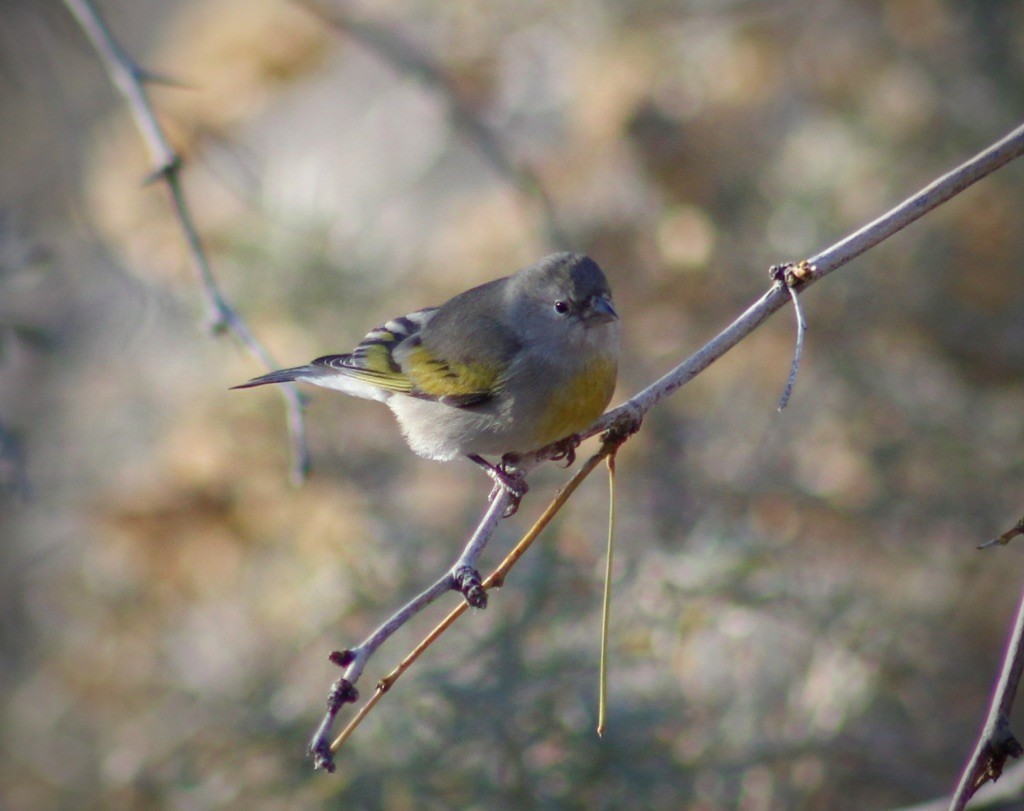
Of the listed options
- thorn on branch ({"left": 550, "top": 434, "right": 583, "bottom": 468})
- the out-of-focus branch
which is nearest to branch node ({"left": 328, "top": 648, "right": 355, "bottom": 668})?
thorn on branch ({"left": 550, "top": 434, "right": 583, "bottom": 468})

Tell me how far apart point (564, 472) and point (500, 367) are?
6.88 feet

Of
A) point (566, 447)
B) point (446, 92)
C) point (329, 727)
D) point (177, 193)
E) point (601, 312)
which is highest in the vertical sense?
point (446, 92)

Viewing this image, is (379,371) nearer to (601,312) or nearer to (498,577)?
(601,312)

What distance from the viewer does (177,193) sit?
11.0 feet

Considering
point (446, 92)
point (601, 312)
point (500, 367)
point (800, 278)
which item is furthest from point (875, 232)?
point (446, 92)

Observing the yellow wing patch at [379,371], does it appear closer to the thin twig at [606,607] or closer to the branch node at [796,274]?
the thin twig at [606,607]

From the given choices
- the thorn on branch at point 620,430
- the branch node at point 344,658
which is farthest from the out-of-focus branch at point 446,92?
the branch node at point 344,658

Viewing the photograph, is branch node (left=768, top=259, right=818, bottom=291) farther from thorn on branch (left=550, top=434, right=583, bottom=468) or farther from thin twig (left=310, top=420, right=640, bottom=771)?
thorn on branch (left=550, top=434, right=583, bottom=468)

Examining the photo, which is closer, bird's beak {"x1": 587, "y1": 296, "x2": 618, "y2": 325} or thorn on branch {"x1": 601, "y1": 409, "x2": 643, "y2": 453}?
thorn on branch {"x1": 601, "y1": 409, "x2": 643, "y2": 453}

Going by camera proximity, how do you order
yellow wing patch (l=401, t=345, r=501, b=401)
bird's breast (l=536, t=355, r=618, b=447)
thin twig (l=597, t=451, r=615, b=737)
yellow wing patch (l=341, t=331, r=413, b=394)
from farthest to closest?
yellow wing patch (l=341, t=331, r=413, b=394) → yellow wing patch (l=401, t=345, r=501, b=401) → bird's breast (l=536, t=355, r=618, b=447) → thin twig (l=597, t=451, r=615, b=737)

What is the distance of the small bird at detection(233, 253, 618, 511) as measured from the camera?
3.78m

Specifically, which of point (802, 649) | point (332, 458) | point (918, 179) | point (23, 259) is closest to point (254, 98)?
point (332, 458)

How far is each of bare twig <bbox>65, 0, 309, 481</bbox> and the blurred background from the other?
0.91 metres

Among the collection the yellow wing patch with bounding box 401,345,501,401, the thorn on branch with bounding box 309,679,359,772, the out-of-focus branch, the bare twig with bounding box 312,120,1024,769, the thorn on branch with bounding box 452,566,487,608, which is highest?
the out-of-focus branch
